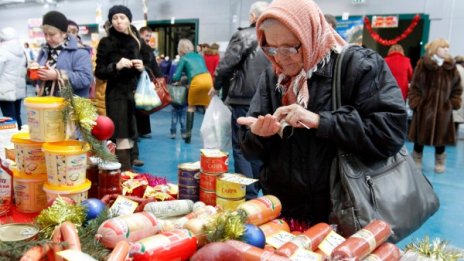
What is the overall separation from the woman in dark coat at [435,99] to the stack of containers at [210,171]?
4.28 m

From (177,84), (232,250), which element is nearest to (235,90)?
(232,250)

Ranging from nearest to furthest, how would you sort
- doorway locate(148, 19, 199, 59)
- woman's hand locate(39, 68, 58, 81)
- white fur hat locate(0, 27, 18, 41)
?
woman's hand locate(39, 68, 58, 81)
white fur hat locate(0, 27, 18, 41)
doorway locate(148, 19, 199, 59)

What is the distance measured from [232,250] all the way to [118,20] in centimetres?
293

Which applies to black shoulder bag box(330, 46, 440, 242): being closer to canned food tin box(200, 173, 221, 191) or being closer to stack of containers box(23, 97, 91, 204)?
canned food tin box(200, 173, 221, 191)

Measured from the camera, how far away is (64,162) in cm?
142

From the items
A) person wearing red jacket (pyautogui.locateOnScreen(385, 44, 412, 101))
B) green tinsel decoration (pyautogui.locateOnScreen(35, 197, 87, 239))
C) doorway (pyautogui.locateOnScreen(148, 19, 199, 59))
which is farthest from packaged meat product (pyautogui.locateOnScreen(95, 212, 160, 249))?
doorway (pyautogui.locateOnScreen(148, 19, 199, 59))

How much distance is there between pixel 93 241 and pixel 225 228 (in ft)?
1.07

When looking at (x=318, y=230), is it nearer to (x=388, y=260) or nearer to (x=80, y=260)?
(x=388, y=260)

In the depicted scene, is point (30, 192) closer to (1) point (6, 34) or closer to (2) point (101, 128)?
(2) point (101, 128)

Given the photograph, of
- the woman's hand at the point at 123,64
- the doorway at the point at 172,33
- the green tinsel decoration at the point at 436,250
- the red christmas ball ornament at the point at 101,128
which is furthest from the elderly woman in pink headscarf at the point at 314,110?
the doorway at the point at 172,33

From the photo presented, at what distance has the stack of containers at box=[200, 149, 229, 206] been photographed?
5.08 ft

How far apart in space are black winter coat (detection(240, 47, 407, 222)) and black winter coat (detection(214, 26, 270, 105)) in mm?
1941

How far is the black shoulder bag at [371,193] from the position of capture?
4.59 feet

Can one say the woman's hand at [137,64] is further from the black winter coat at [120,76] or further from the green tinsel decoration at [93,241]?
the green tinsel decoration at [93,241]
